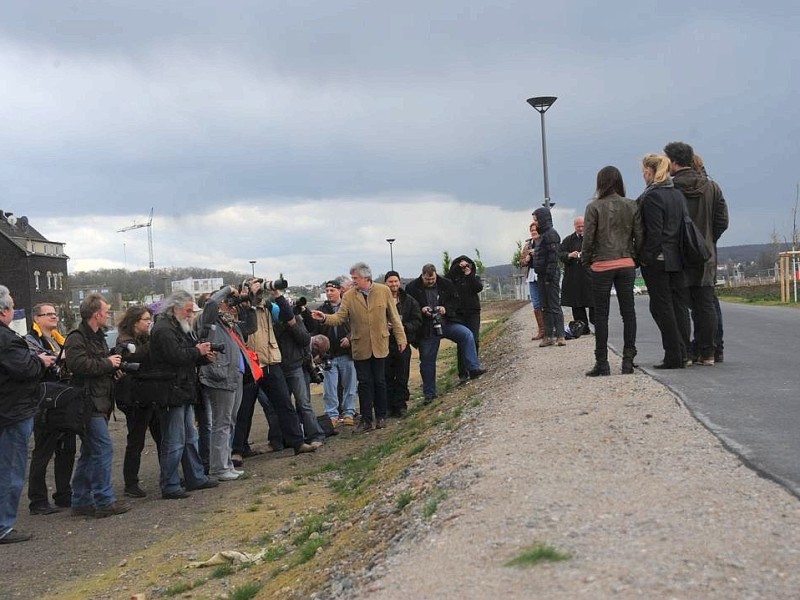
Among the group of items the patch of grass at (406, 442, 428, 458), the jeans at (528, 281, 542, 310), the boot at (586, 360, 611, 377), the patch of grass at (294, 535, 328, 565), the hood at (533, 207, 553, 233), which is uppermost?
the hood at (533, 207, 553, 233)

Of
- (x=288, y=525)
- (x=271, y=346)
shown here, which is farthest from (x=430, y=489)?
(x=271, y=346)

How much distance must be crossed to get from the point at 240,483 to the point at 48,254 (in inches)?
3491

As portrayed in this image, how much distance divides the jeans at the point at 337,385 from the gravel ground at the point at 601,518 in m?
6.57

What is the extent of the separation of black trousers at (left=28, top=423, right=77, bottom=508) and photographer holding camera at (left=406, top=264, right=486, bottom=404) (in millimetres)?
5512

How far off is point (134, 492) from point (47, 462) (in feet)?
3.43

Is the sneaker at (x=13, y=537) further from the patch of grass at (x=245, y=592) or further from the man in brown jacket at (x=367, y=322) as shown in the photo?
the man in brown jacket at (x=367, y=322)

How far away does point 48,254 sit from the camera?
305ft

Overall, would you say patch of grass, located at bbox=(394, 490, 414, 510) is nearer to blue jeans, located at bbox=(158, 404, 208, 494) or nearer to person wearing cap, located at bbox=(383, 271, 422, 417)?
blue jeans, located at bbox=(158, 404, 208, 494)

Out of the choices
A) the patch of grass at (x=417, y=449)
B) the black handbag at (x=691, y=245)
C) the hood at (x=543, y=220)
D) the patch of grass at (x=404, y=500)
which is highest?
the hood at (x=543, y=220)

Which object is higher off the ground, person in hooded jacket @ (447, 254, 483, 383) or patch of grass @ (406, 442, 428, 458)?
person in hooded jacket @ (447, 254, 483, 383)

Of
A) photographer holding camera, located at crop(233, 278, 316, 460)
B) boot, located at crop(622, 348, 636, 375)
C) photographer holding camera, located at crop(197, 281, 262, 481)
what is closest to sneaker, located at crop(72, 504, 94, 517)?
photographer holding camera, located at crop(197, 281, 262, 481)

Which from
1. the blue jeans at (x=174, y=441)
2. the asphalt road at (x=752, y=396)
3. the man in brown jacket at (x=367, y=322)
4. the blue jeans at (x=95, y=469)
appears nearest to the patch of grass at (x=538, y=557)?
the asphalt road at (x=752, y=396)

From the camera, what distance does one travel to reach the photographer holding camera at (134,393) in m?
10.3

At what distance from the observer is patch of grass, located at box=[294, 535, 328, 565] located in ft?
23.0
